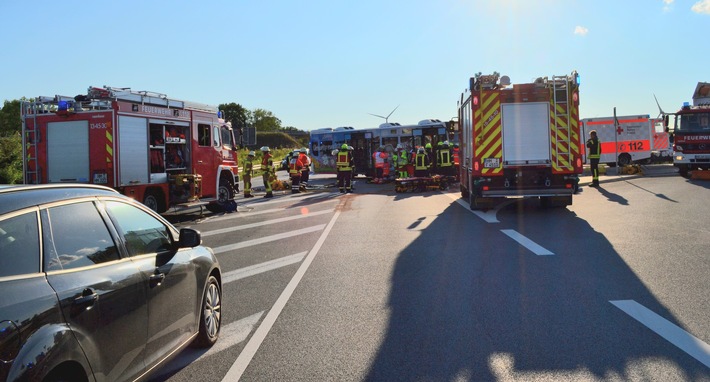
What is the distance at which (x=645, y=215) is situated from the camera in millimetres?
13727

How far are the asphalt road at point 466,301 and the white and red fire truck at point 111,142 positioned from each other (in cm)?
235

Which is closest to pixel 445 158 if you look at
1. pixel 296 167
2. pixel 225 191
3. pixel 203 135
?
pixel 296 167

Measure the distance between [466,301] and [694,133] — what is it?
70.9ft

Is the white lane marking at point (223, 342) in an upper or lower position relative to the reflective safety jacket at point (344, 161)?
lower

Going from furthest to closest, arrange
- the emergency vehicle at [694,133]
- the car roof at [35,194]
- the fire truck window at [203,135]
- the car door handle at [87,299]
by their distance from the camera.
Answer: the emergency vehicle at [694,133]
the fire truck window at [203,135]
the car door handle at [87,299]
the car roof at [35,194]

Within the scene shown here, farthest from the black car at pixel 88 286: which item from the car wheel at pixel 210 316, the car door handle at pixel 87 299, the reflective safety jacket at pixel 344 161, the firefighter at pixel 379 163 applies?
the firefighter at pixel 379 163

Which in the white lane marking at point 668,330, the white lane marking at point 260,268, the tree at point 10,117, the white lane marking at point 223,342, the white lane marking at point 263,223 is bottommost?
the white lane marking at point 223,342

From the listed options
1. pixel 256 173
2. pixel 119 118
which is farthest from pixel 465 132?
pixel 256 173

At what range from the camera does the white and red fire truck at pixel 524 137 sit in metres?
15.0

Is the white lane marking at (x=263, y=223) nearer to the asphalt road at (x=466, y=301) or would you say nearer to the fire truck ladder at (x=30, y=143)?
the asphalt road at (x=466, y=301)

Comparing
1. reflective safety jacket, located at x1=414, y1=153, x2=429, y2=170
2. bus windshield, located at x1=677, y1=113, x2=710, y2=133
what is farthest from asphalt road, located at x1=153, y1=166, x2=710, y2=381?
bus windshield, located at x1=677, y1=113, x2=710, y2=133

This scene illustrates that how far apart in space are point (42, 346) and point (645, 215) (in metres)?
13.6

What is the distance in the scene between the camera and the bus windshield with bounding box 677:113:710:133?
23.9m

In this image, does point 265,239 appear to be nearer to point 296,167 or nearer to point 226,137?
point 226,137
